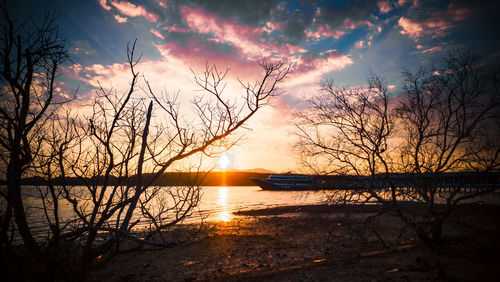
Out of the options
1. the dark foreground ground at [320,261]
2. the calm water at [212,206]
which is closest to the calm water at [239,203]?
the calm water at [212,206]

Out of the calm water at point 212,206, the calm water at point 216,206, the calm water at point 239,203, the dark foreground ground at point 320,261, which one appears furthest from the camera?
the calm water at point 239,203

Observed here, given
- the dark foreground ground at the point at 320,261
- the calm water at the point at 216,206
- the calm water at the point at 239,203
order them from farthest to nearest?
the calm water at the point at 239,203 < the calm water at the point at 216,206 < the dark foreground ground at the point at 320,261

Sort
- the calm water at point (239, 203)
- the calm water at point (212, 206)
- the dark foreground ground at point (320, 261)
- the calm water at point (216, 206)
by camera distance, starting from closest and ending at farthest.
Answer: the dark foreground ground at point (320, 261) < the calm water at point (216, 206) < the calm water at point (212, 206) < the calm water at point (239, 203)

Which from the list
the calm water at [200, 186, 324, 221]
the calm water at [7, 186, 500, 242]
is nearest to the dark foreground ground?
the calm water at [7, 186, 500, 242]

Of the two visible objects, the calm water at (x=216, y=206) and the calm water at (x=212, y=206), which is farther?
the calm water at (x=212, y=206)

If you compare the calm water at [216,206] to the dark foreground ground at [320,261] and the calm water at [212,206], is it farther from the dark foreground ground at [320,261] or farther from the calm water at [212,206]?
the dark foreground ground at [320,261]

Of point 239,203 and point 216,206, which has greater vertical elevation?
point 216,206

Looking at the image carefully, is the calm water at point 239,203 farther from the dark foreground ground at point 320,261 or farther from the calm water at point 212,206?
the dark foreground ground at point 320,261

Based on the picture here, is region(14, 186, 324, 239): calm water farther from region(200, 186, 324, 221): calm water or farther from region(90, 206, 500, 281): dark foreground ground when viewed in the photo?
region(90, 206, 500, 281): dark foreground ground

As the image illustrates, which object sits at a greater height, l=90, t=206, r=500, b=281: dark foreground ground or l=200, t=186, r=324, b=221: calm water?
l=90, t=206, r=500, b=281: dark foreground ground

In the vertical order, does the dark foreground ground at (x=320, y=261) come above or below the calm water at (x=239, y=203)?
above

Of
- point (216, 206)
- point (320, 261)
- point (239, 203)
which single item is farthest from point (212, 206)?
point (320, 261)

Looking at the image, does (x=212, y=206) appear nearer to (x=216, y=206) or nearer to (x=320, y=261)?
(x=216, y=206)

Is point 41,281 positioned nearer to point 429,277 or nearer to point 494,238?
point 429,277
